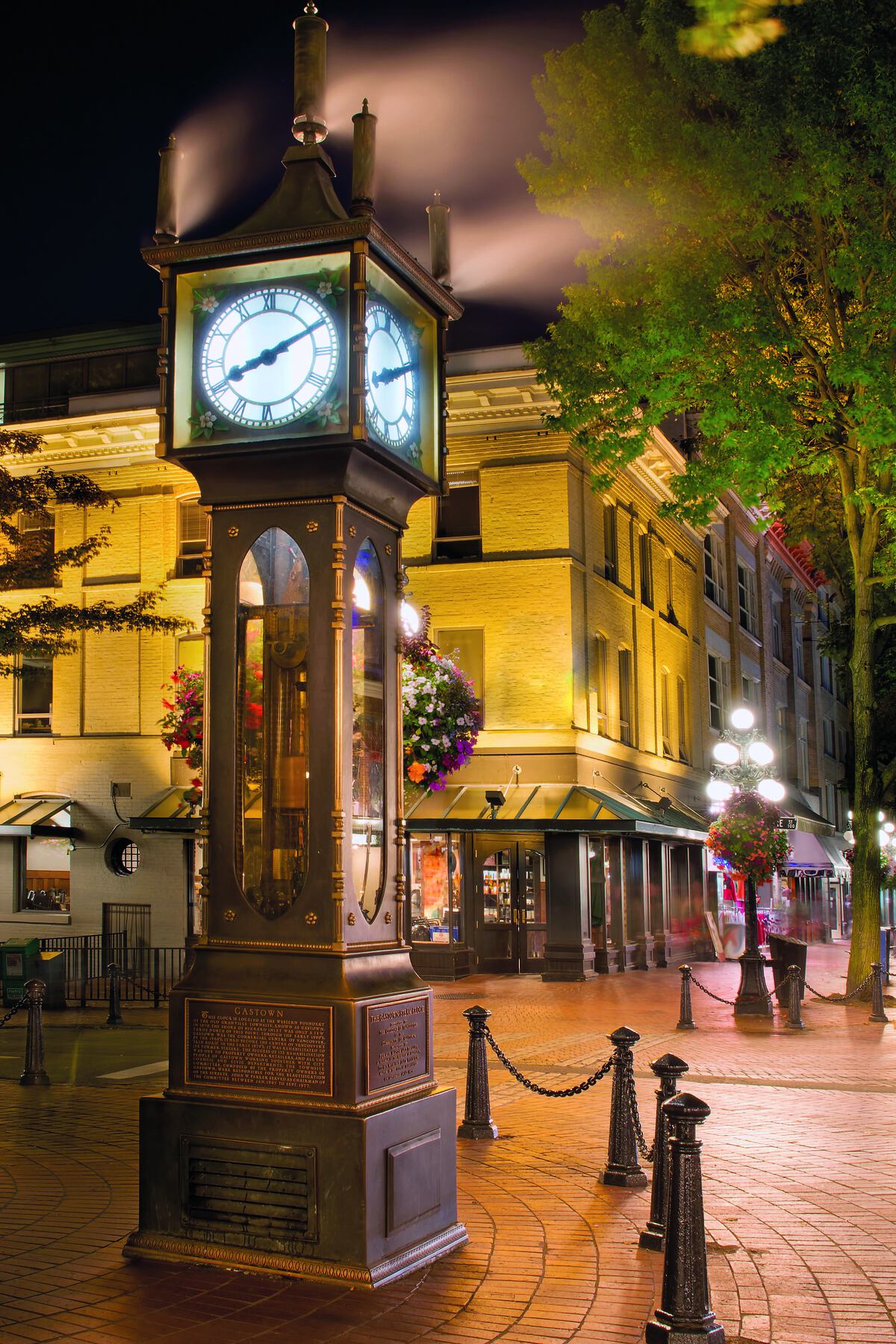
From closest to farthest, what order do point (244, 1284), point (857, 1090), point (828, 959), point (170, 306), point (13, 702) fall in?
point (244, 1284) < point (170, 306) < point (857, 1090) < point (13, 702) < point (828, 959)

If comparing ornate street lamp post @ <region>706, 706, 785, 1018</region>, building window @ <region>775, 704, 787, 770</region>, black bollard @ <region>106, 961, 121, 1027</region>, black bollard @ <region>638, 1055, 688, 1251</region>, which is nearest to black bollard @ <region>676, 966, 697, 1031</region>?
ornate street lamp post @ <region>706, 706, 785, 1018</region>

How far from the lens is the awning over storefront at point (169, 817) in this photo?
83.5 feet

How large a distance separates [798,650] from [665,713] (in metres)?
20.0

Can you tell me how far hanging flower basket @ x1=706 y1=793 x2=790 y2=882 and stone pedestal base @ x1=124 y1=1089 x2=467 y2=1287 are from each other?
14.5m

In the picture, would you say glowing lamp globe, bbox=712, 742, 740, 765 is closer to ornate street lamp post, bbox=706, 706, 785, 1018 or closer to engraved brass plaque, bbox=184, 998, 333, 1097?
ornate street lamp post, bbox=706, 706, 785, 1018

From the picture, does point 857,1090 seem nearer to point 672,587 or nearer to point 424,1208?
point 424,1208

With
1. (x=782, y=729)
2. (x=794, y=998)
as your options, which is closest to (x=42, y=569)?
(x=794, y=998)

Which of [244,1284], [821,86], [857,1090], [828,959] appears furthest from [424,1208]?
[828,959]

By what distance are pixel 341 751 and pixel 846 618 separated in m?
21.2

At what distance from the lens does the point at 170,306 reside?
704 cm

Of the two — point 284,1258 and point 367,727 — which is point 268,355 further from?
point 284,1258

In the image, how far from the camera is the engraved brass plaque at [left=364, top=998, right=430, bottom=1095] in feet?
20.8

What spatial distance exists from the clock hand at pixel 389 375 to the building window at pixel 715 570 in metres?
31.9

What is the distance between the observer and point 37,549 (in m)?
26.4
